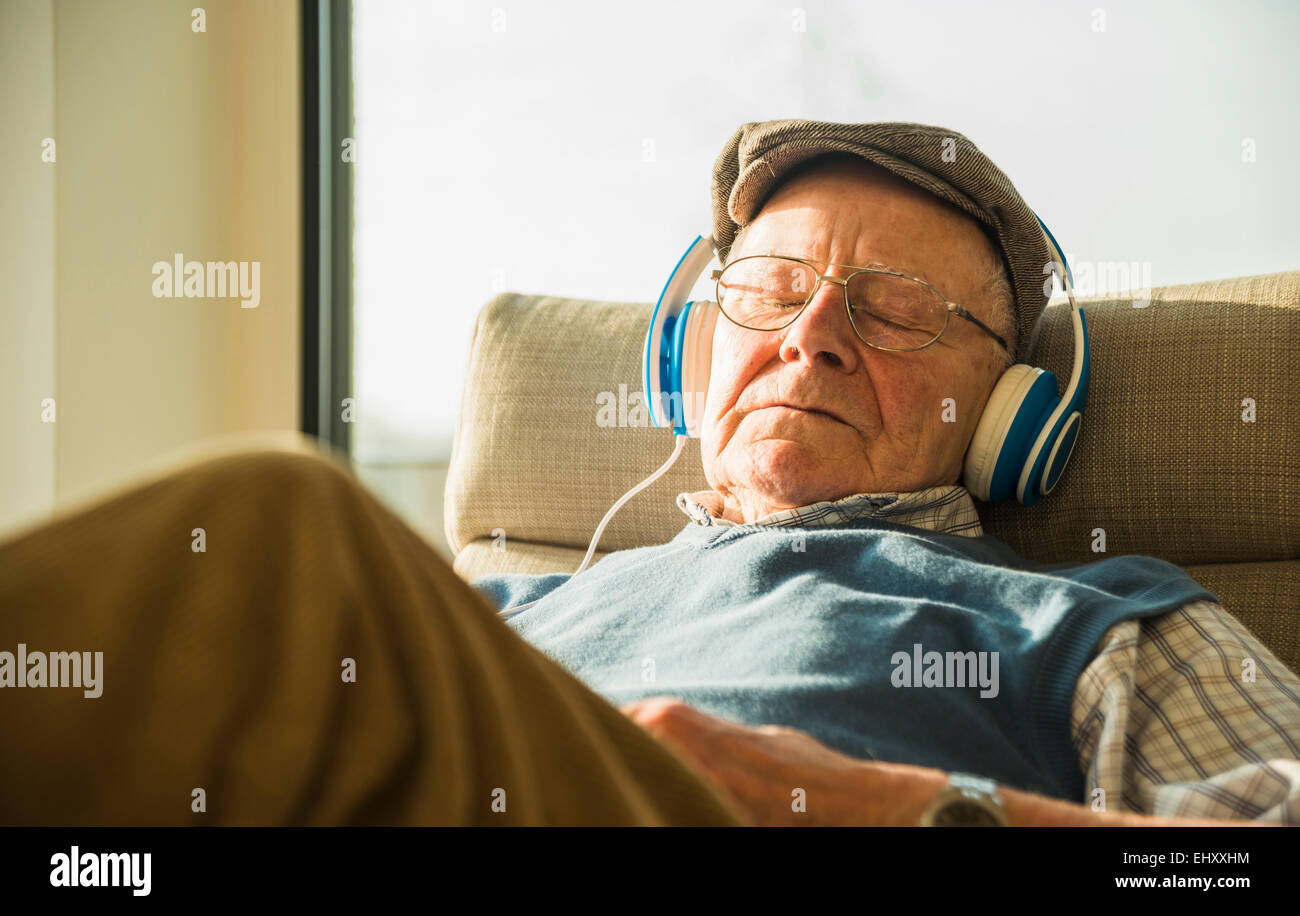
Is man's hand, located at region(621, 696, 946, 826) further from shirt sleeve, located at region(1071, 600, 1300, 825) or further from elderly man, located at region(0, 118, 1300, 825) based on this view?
shirt sleeve, located at region(1071, 600, 1300, 825)

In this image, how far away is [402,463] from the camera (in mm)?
2451

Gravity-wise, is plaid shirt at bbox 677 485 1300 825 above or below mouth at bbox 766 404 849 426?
below

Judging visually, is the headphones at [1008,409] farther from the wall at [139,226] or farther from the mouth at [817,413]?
the wall at [139,226]

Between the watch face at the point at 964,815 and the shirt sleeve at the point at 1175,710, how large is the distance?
0.21m

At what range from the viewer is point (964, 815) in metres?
0.60

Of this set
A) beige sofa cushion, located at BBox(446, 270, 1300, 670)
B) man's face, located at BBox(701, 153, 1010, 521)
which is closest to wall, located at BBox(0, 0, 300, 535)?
beige sofa cushion, located at BBox(446, 270, 1300, 670)

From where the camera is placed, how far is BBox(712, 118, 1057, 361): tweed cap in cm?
116

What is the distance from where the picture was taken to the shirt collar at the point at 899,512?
3.69 ft

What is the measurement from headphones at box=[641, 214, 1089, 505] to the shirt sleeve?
0.88ft

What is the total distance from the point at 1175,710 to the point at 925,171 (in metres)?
0.68

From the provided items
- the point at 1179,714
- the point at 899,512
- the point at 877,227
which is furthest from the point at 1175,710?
the point at 877,227

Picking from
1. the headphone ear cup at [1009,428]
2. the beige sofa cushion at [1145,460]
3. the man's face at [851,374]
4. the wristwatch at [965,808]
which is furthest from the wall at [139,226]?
the wristwatch at [965,808]

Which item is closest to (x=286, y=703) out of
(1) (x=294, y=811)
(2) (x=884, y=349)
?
(1) (x=294, y=811)

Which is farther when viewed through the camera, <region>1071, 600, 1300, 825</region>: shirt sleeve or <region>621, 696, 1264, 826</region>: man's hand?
<region>1071, 600, 1300, 825</region>: shirt sleeve
